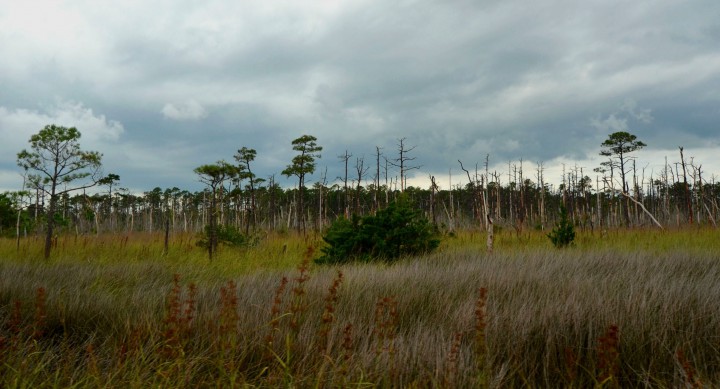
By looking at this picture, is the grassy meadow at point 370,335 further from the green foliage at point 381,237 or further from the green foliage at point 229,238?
the green foliage at point 229,238

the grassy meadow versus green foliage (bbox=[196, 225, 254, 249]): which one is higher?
green foliage (bbox=[196, 225, 254, 249])

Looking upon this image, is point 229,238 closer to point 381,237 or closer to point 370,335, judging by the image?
point 381,237

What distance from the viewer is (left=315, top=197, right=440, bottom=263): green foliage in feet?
32.1

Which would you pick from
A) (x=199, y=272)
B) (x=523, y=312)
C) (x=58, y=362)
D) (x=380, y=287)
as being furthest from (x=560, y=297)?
(x=199, y=272)

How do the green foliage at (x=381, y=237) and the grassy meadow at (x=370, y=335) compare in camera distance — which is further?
the green foliage at (x=381, y=237)

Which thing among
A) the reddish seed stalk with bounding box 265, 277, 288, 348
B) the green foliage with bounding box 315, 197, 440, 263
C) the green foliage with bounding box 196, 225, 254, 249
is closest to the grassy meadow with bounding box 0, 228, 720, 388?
the reddish seed stalk with bounding box 265, 277, 288, 348

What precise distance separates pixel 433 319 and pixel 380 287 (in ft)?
3.89

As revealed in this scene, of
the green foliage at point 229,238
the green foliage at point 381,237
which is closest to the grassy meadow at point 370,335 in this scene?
the green foliage at point 381,237

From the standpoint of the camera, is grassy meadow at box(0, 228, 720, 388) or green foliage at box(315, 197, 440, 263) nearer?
grassy meadow at box(0, 228, 720, 388)

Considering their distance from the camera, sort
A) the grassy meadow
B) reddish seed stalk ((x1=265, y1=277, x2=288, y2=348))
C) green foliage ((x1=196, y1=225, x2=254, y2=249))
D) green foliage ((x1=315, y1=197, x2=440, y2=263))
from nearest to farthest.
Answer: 1. the grassy meadow
2. reddish seed stalk ((x1=265, y1=277, x2=288, y2=348))
3. green foliage ((x1=315, y1=197, x2=440, y2=263))
4. green foliage ((x1=196, y1=225, x2=254, y2=249))

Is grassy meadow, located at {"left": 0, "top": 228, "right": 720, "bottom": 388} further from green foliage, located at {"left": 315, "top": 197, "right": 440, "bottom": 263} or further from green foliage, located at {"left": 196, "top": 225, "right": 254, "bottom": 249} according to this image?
green foliage, located at {"left": 196, "top": 225, "right": 254, "bottom": 249}

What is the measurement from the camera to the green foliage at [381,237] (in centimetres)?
977

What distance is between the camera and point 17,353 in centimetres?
296

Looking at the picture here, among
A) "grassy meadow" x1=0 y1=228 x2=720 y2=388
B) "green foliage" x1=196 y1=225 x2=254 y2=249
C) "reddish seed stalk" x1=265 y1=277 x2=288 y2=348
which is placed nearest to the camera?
"grassy meadow" x1=0 y1=228 x2=720 y2=388
